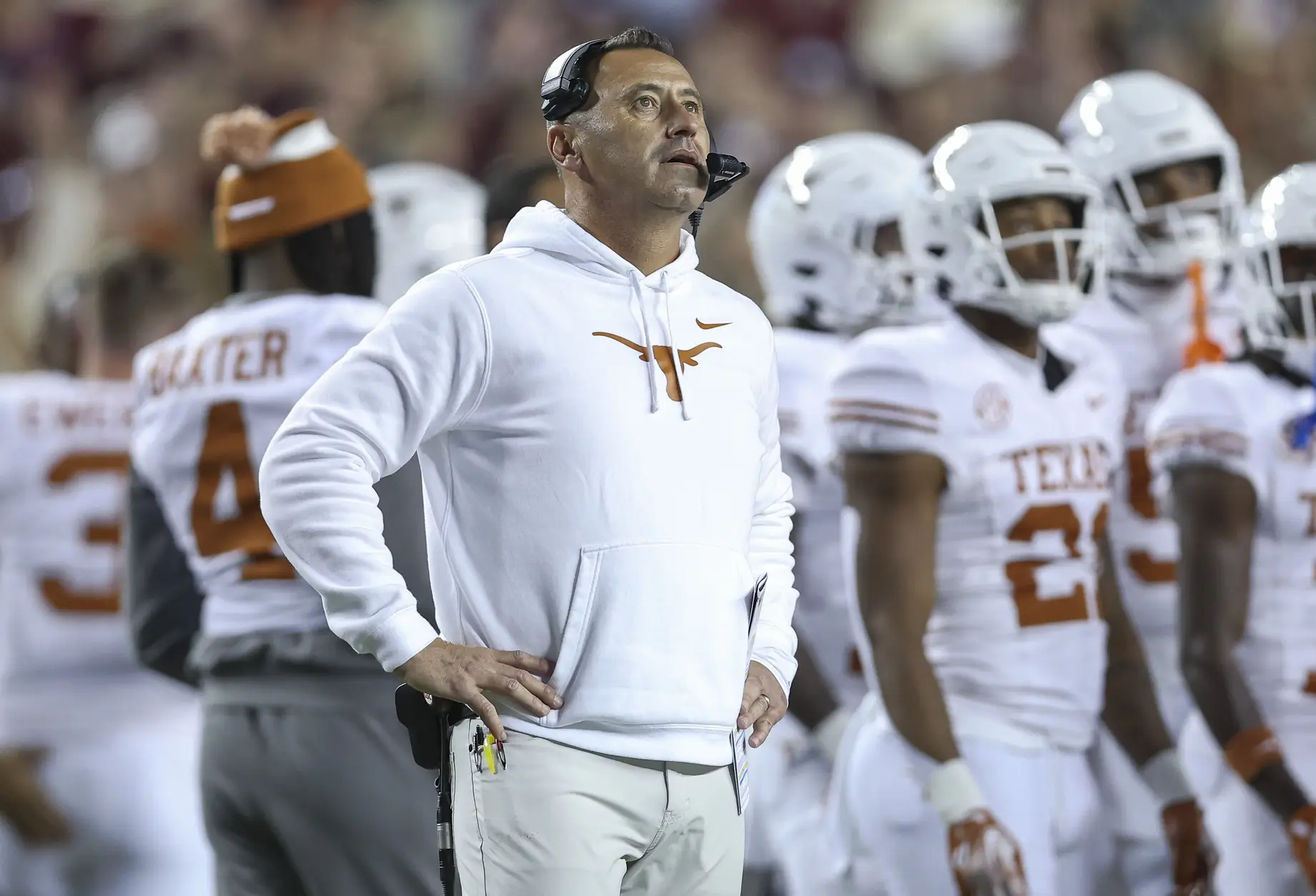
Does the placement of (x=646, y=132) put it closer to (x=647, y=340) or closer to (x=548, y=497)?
(x=647, y=340)

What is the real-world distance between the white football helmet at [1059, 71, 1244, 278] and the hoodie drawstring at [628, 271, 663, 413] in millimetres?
2748

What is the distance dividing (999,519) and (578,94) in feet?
5.47

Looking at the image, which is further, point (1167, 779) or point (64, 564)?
point (64, 564)

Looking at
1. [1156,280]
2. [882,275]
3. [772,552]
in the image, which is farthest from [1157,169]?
[772,552]

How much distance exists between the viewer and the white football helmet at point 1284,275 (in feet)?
14.1

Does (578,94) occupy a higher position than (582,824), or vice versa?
(578,94)

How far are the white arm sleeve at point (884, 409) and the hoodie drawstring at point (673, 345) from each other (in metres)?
1.39

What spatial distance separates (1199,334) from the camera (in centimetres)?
496

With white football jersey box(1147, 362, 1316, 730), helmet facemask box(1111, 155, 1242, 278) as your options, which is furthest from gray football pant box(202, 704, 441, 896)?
helmet facemask box(1111, 155, 1242, 278)

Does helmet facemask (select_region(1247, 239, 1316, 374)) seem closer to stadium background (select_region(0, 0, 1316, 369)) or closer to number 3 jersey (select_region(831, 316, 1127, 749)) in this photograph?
number 3 jersey (select_region(831, 316, 1127, 749))

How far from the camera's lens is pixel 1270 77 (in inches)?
365

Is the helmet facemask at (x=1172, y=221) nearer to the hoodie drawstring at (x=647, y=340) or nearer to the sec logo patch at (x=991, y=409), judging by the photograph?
the sec logo patch at (x=991, y=409)

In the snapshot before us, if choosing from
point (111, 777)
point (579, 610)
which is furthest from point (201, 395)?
point (111, 777)

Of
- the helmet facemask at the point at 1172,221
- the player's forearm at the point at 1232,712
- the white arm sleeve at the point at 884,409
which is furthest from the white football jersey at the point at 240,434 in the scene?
the helmet facemask at the point at 1172,221
